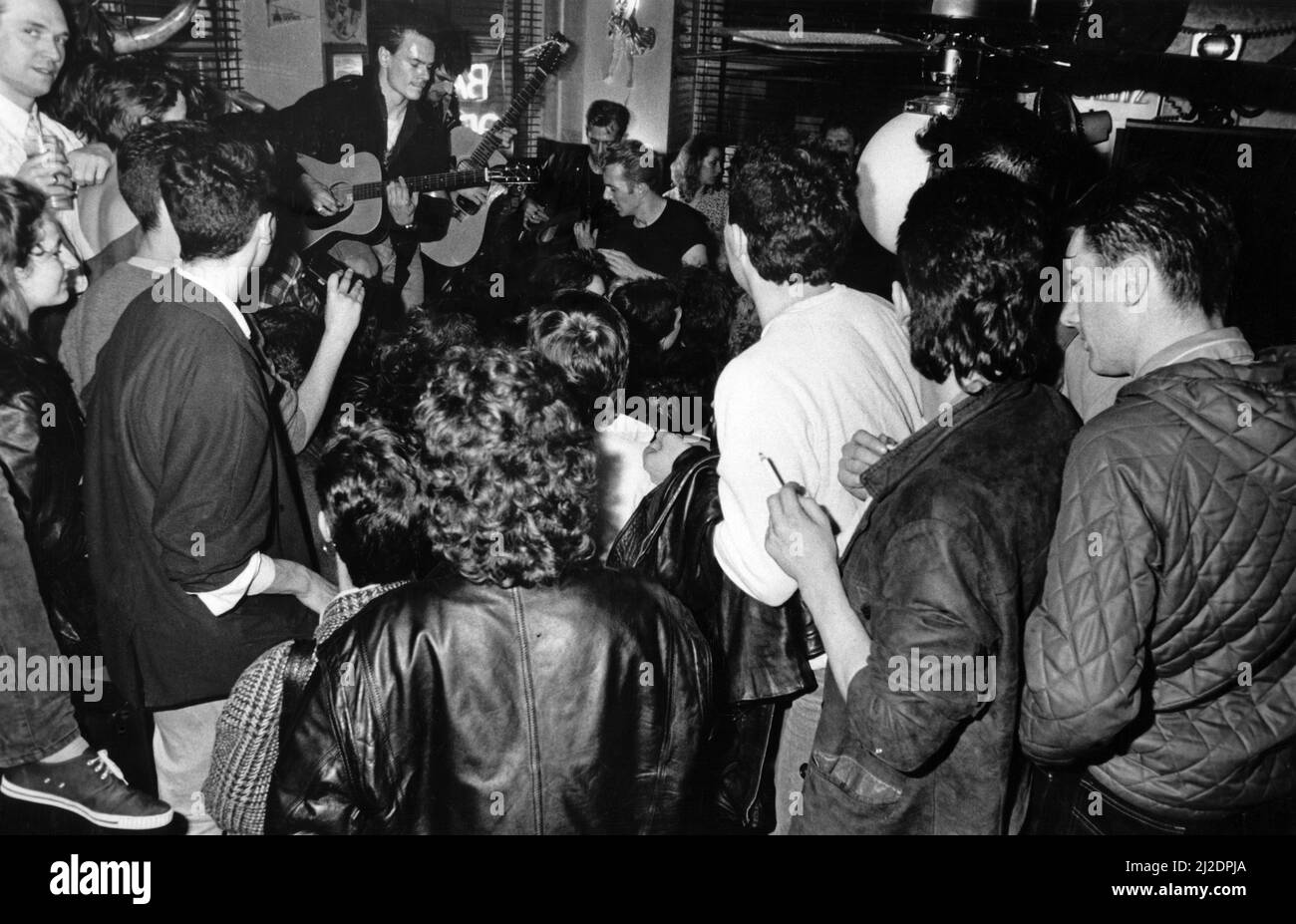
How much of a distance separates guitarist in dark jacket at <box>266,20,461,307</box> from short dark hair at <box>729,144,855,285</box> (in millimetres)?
703

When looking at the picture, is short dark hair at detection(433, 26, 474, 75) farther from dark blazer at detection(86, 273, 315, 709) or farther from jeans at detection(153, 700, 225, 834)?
jeans at detection(153, 700, 225, 834)

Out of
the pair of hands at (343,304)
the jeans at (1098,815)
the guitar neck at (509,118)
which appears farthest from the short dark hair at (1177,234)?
the pair of hands at (343,304)

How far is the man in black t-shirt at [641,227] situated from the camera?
2416mm

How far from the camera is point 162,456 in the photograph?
186 cm

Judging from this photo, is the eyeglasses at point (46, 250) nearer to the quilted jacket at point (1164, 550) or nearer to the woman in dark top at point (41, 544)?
the woman in dark top at point (41, 544)

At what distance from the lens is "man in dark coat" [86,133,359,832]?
185 cm

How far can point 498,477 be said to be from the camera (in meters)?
1.47

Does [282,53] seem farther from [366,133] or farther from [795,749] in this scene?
[795,749]

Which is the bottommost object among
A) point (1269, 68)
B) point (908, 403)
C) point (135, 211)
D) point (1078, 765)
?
point (1078, 765)

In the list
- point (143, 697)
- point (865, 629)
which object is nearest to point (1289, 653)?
point (865, 629)

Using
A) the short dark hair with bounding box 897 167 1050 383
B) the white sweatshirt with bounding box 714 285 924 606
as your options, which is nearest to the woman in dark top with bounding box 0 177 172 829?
the white sweatshirt with bounding box 714 285 924 606

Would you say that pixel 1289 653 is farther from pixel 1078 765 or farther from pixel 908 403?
pixel 908 403

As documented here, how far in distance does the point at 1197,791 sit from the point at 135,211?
7.29 ft

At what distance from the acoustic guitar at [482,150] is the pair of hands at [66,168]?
68 cm
